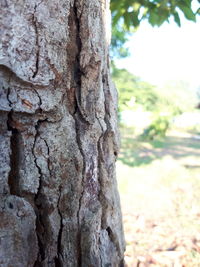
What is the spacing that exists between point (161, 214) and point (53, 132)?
245 cm

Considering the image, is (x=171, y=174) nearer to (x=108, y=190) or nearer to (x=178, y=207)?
(x=178, y=207)

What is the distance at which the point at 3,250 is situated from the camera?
34.5 inches

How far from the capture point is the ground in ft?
6.30

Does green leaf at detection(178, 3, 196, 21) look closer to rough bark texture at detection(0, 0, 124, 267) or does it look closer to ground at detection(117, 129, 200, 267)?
rough bark texture at detection(0, 0, 124, 267)

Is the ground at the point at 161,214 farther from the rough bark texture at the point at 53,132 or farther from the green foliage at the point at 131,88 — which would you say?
the green foliage at the point at 131,88

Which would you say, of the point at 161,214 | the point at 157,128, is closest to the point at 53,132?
the point at 161,214

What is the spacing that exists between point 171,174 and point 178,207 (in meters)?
1.85

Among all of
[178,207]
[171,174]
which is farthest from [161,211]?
[171,174]

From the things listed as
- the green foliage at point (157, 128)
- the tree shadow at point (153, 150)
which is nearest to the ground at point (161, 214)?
the tree shadow at point (153, 150)

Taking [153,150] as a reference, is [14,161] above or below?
above

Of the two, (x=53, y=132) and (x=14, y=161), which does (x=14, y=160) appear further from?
(x=53, y=132)

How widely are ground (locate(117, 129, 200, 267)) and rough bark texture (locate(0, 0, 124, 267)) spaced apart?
1018 mm

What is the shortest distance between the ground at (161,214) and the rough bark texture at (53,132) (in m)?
1.02

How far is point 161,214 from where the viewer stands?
3064 millimetres
